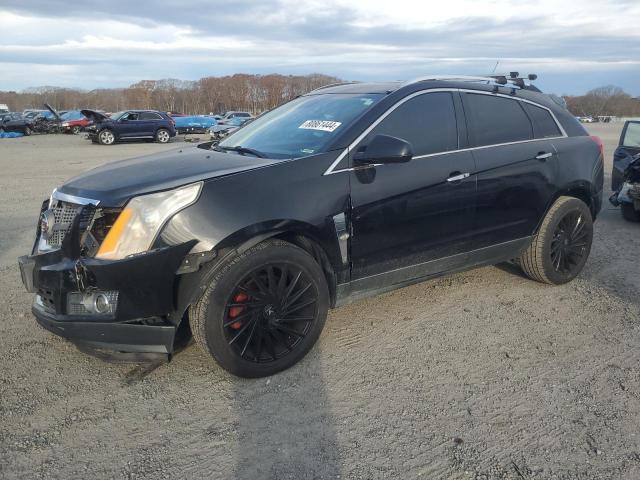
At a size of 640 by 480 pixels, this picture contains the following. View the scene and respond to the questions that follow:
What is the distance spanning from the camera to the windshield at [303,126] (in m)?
3.64

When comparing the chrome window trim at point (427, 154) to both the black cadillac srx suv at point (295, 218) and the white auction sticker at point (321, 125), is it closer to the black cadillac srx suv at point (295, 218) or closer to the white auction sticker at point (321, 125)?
the black cadillac srx suv at point (295, 218)

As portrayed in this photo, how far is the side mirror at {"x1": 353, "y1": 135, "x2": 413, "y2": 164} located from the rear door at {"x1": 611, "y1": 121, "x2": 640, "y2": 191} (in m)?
6.02

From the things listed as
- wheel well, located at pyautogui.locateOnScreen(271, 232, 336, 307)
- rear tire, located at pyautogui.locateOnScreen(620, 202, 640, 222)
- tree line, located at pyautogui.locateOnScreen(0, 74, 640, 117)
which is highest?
tree line, located at pyautogui.locateOnScreen(0, 74, 640, 117)

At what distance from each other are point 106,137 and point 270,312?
2548 centimetres

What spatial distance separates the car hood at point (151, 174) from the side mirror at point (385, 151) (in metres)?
0.59

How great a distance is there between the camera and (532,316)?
430cm

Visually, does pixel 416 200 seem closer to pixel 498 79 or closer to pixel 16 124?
pixel 498 79

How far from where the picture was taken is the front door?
11.7ft

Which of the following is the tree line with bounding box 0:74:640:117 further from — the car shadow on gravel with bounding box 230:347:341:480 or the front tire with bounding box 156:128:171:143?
the car shadow on gravel with bounding box 230:347:341:480

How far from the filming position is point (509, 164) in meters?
4.29

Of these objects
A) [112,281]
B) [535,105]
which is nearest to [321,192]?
[112,281]

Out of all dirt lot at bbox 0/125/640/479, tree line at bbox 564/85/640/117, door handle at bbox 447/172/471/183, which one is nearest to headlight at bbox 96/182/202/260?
dirt lot at bbox 0/125/640/479

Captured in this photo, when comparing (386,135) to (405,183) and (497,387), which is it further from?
(497,387)

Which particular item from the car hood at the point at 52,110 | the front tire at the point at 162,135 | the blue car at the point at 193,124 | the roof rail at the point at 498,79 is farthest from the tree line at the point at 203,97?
the roof rail at the point at 498,79
